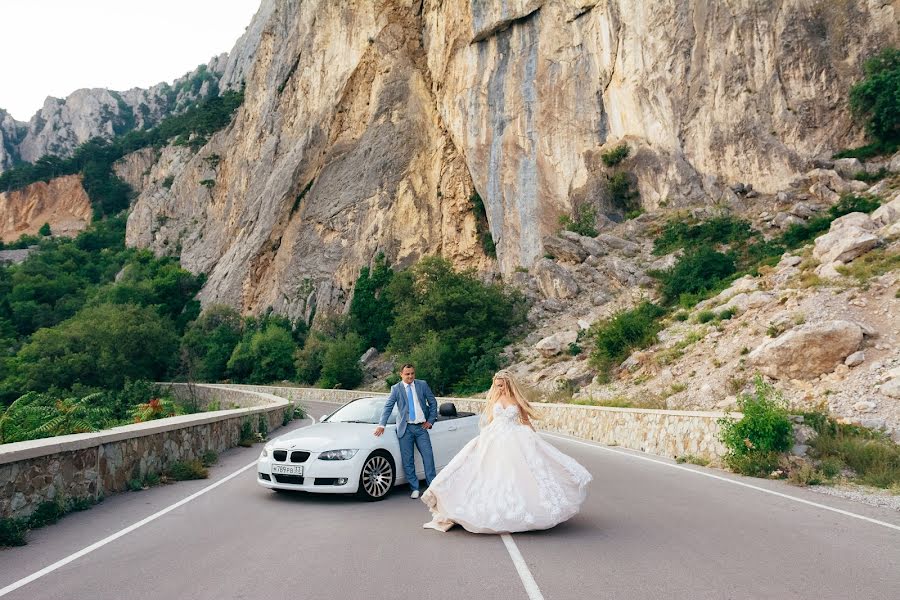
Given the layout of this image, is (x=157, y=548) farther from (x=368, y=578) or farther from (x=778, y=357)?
(x=778, y=357)

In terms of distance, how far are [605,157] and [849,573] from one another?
38.0m

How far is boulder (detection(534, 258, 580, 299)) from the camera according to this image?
40.3 m

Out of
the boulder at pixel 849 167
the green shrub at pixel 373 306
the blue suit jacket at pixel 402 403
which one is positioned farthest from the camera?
the green shrub at pixel 373 306

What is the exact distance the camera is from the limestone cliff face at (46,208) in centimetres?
11650

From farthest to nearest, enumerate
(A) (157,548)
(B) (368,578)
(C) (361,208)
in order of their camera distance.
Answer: (C) (361,208)
(A) (157,548)
(B) (368,578)

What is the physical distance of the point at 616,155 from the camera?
4100 cm

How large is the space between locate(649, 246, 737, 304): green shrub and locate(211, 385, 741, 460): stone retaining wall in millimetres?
11467

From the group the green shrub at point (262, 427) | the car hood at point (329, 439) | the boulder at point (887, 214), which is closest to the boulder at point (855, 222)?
the boulder at point (887, 214)

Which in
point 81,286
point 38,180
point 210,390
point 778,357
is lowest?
point 210,390

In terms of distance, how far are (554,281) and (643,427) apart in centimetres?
2535

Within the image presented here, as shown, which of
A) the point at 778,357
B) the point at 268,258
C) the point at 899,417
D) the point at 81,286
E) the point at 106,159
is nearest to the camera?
the point at 899,417

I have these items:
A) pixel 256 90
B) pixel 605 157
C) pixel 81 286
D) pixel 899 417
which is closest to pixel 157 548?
pixel 899 417

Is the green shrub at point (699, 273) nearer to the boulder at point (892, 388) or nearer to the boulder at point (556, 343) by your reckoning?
the boulder at point (556, 343)

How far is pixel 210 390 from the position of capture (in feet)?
151
